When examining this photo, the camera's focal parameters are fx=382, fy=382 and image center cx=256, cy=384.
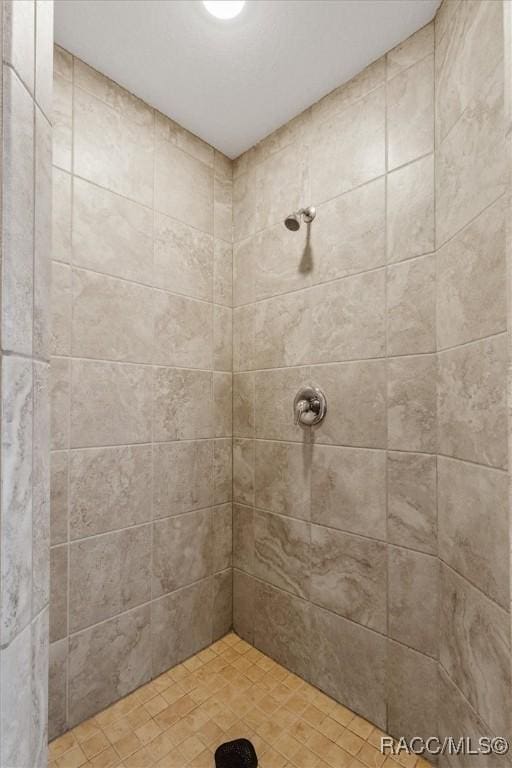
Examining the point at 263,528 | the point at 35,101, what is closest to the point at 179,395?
the point at 263,528

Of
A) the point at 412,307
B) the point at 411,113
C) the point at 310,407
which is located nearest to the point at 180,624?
the point at 310,407

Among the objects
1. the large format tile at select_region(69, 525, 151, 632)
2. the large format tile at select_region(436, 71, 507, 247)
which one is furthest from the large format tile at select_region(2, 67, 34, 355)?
the large format tile at select_region(69, 525, 151, 632)

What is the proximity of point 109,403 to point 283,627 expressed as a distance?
105 cm

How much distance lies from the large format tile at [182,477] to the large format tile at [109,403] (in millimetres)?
121

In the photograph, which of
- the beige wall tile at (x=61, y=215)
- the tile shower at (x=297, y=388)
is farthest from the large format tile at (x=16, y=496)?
the beige wall tile at (x=61, y=215)

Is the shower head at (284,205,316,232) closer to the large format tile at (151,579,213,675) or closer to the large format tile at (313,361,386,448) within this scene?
the large format tile at (313,361,386,448)

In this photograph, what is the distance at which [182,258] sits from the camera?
4.90 feet

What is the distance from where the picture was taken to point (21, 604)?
423mm

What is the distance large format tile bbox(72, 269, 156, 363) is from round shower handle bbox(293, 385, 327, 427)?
57 centimetres

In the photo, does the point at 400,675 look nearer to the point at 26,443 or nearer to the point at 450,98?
the point at 26,443

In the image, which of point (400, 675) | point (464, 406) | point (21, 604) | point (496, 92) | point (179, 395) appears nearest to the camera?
point (21, 604)

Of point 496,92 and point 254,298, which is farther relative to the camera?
point 254,298

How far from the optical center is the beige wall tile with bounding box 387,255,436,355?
1.10 meters

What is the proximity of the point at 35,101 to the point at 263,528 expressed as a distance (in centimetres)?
143
